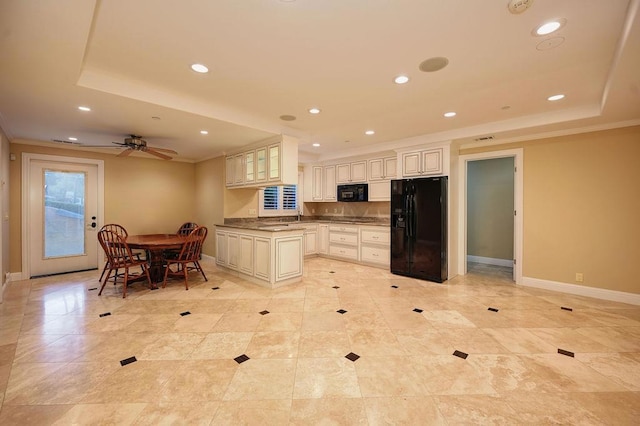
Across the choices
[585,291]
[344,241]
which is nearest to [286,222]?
[344,241]

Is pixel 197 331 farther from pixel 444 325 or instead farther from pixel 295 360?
pixel 444 325

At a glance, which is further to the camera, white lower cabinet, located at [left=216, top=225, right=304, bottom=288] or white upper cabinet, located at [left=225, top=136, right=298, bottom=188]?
white upper cabinet, located at [left=225, top=136, right=298, bottom=188]

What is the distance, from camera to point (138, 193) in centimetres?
572

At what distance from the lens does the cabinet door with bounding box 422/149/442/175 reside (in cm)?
453

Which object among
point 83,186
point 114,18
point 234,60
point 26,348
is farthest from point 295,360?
point 83,186

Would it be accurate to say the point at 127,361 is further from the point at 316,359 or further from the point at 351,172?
the point at 351,172

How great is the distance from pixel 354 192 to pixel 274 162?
7.25 feet

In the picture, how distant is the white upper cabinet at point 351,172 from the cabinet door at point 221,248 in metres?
2.96

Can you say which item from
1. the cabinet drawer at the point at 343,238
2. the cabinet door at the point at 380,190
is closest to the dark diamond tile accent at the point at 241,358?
the cabinet drawer at the point at 343,238

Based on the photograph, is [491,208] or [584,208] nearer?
[584,208]

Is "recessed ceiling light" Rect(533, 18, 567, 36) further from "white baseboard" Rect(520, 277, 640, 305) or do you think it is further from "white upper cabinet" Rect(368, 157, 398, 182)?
"white baseboard" Rect(520, 277, 640, 305)

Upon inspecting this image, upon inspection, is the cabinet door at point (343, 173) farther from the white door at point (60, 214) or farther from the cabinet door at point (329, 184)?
the white door at point (60, 214)

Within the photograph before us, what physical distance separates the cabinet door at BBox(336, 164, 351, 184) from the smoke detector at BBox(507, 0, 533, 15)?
4.54 m

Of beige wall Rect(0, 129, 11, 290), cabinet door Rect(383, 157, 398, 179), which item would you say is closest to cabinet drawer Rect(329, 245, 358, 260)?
cabinet door Rect(383, 157, 398, 179)
